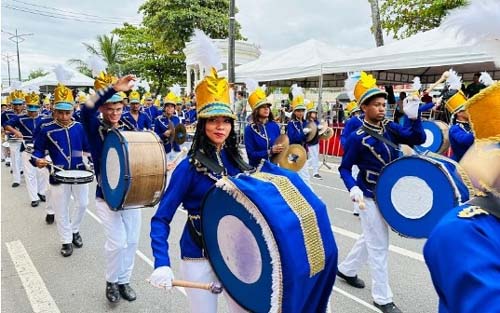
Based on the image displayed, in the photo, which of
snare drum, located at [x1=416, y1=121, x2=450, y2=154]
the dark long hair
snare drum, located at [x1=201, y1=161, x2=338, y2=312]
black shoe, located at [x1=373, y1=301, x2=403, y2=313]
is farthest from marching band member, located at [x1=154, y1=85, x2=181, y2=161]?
snare drum, located at [x1=201, y1=161, x2=338, y2=312]

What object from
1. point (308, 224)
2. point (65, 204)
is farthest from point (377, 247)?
point (65, 204)

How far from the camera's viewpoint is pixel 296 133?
8.24m

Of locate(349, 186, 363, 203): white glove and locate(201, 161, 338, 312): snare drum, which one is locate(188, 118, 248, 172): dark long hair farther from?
locate(349, 186, 363, 203): white glove

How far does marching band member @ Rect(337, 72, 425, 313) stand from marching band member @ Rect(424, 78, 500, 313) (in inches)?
97.1

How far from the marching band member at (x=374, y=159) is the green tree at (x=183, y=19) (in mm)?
26762

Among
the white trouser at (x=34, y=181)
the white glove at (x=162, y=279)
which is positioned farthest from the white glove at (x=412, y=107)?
the white trouser at (x=34, y=181)

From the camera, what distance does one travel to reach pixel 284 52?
15109mm

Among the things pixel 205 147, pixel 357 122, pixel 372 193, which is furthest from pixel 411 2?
pixel 205 147

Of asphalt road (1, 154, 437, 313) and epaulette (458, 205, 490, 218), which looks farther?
asphalt road (1, 154, 437, 313)

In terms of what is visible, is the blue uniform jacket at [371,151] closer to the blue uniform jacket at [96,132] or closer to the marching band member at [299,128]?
the blue uniform jacket at [96,132]

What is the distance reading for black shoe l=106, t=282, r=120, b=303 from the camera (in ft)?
13.1

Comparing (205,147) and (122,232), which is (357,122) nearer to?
(122,232)

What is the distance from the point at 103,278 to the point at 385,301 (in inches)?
115

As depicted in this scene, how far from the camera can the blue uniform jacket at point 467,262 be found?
1020mm
